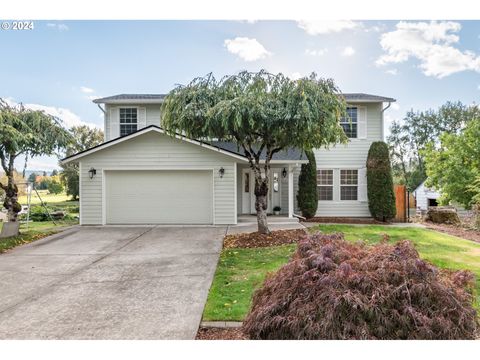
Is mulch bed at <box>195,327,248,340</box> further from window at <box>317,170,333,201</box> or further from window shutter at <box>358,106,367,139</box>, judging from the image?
window shutter at <box>358,106,367,139</box>

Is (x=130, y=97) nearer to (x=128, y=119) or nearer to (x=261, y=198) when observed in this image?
(x=128, y=119)

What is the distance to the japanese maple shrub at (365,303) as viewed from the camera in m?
2.23

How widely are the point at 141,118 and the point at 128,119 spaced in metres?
0.58

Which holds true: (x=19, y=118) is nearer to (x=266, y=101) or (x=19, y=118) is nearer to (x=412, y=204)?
(x=266, y=101)

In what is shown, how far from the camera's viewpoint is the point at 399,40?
5.86 m

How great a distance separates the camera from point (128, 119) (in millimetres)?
12883

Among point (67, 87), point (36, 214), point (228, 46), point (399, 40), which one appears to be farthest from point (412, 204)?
point (36, 214)

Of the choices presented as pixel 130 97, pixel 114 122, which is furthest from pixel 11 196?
pixel 130 97

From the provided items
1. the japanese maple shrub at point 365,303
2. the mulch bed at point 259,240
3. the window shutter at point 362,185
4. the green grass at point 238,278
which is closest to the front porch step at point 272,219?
the mulch bed at point 259,240

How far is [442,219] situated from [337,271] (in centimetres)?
1285

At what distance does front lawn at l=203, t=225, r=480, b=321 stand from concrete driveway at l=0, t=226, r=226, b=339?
0.67ft

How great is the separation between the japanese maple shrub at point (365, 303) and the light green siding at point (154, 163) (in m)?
7.95

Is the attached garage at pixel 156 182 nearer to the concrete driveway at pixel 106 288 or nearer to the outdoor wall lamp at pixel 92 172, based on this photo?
the outdoor wall lamp at pixel 92 172
